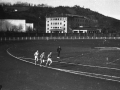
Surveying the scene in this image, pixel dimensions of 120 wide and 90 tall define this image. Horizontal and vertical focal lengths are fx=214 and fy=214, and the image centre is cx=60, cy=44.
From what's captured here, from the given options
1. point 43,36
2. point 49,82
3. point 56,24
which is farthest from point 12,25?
point 49,82

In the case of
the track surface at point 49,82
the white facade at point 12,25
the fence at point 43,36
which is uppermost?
the white facade at point 12,25

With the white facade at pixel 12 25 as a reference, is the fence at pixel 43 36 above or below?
below

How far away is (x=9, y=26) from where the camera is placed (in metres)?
99.9

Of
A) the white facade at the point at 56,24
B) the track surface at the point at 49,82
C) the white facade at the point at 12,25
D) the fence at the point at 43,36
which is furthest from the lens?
the white facade at the point at 56,24

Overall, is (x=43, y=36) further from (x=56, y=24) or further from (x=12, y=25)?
(x=56, y=24)

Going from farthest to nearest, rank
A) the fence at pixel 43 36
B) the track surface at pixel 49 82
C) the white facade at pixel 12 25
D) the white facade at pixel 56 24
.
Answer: the white facade at pixel 56 24 → the white facade at pixel 12 25 → the fence at pixel 43 36 → the track surface at pixel 49 82

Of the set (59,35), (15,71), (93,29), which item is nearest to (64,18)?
(93,29)

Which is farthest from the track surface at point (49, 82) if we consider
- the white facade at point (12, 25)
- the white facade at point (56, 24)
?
the white facade at point (56, 24)

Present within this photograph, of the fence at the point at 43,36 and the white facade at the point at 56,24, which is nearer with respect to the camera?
the fence at the point at 43,36

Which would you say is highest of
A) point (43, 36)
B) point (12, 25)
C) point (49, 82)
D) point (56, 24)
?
point (56, 24)

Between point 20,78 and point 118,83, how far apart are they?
21.2 feet

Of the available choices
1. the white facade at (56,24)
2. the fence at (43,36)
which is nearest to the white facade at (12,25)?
the fence at (43,36)

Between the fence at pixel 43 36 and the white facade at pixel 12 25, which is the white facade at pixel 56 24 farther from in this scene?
the fence at pixel 43 36

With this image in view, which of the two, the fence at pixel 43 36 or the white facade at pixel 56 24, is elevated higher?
the white facade at pixel 56 24
